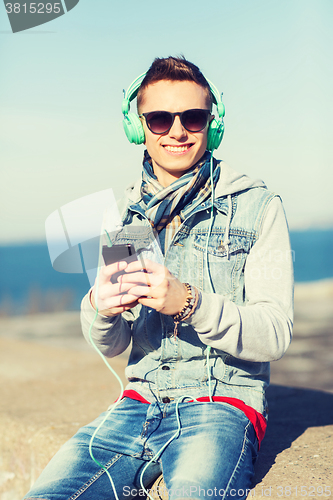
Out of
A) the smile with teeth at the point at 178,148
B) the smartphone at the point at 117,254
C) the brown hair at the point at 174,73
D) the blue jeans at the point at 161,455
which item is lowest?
the blue jeans at the point at 161,455

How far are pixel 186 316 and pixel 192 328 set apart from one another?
1.17 ft

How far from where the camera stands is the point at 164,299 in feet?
5.27

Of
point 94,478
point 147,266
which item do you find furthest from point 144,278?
point 94,478

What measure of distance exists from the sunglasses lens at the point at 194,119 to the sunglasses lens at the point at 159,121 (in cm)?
7

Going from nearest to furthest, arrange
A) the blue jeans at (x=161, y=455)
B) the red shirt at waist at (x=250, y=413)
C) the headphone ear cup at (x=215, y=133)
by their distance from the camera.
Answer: the blue jeans at (x=161, y=455)
the red shirt at waist at (x=250, y=413)
the headphone ear cup at (x=215, y=133)

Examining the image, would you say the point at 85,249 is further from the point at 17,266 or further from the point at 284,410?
the point at 17,266

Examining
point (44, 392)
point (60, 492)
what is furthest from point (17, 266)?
point (60, 492)

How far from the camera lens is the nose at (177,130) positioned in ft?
6.53

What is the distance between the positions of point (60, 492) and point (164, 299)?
2.74 feet

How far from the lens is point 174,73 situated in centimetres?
204

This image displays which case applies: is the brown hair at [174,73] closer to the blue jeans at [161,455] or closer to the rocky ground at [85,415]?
the blue jeans at [161,455]

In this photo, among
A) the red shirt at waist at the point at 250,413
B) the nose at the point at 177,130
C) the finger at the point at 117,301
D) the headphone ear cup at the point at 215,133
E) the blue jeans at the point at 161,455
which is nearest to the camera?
the blue jeans at the point at 161,455

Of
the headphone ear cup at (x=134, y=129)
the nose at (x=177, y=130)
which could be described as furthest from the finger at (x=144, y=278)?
the headphone ear cup at (x=134, y=129)

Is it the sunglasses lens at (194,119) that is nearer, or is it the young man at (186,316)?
the young man at (186,316)
